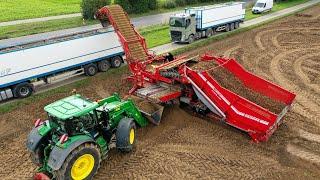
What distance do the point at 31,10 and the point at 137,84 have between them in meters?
31.2

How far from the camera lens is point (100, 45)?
69.7ft

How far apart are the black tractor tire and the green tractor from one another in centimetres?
778

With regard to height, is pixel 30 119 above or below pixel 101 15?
below

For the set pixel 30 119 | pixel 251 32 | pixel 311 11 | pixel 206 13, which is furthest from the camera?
pixel 311 11

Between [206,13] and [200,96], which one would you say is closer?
[200,96]

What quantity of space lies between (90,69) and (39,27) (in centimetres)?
1660

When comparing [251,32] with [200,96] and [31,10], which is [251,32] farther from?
[31,10]

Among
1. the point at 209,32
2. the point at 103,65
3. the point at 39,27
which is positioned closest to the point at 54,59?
the point at 103,65

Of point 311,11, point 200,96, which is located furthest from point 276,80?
point 311,11

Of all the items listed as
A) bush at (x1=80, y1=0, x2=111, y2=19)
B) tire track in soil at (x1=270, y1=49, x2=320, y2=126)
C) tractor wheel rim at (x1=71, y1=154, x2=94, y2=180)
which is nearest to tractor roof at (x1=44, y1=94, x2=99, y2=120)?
tractor wheel rim at (x1=71, y1=154, x2=94, y2=180)

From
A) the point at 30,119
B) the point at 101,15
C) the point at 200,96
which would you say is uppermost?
the point at 101,15

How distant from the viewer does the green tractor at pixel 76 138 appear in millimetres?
9664

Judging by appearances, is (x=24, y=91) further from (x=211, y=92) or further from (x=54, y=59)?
(x=211, y=92)

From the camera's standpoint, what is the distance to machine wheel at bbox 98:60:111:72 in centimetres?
2171
